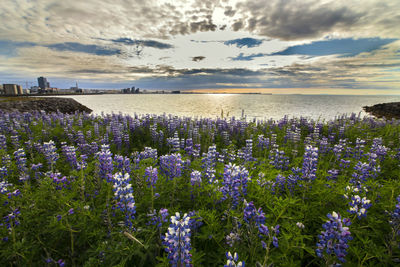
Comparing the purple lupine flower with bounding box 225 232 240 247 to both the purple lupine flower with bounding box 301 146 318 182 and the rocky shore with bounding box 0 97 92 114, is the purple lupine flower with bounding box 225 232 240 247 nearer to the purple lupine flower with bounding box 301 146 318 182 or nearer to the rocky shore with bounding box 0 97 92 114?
the purple lupine flower with bounding box 301 146 318 182

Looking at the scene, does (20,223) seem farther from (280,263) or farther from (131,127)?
(131,127)

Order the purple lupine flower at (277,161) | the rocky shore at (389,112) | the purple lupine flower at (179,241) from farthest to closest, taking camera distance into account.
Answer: the rocky shore at (389,112), the purple lupine flower at (277,161), the purple lupine flower at (179,241)

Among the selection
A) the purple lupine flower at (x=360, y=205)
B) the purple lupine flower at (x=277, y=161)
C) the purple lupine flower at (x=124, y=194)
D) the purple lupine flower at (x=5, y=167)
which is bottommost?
the purple lupine flower at (x=277, y=161)

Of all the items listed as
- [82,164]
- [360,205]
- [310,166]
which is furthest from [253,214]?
[82,164]

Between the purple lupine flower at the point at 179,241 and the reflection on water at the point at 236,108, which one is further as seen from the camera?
the reflection on water at the point at 236,108

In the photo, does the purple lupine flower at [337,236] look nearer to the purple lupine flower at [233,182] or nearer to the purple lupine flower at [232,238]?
the purple lupine flower at [232,238]

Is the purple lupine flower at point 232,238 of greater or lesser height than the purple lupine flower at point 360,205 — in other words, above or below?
below

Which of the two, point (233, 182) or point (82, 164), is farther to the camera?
point (82, 164)

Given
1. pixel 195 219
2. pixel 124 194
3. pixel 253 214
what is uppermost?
Result: pixel 124 194

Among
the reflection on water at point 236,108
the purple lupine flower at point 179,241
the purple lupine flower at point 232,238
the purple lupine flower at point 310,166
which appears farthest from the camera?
the reflection on water at point 236,108

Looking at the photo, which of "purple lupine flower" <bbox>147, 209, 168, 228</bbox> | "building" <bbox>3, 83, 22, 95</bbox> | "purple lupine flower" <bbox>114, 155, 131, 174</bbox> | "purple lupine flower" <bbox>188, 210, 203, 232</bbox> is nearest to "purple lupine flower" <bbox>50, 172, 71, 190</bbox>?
"purple lupine flower" <bbox>114, 155, 131, 174</bbox>

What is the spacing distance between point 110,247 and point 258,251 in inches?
82.1

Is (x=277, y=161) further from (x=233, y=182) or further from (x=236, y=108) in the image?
(x=236, y=108)

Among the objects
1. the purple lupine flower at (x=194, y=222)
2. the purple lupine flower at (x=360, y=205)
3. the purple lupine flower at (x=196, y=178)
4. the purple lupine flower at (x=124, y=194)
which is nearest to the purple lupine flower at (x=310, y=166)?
the purple lupine flower at (x=360, y=205)
